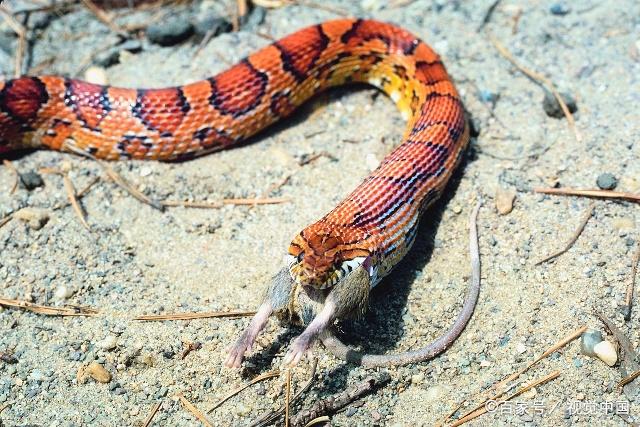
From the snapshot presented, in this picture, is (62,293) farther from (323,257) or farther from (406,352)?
(406,352)

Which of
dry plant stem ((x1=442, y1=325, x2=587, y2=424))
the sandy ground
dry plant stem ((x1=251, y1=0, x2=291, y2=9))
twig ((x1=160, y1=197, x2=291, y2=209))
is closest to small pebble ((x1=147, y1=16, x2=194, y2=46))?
the sandy ground

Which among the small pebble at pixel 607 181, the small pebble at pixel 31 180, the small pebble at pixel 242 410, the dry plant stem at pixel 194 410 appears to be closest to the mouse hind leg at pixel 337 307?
the small pebble at pixel 242 410

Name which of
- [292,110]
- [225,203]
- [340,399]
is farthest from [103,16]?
[340,399]

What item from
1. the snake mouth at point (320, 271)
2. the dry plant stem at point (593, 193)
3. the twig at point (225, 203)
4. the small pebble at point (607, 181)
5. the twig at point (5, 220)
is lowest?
the twig at point (225, 203)

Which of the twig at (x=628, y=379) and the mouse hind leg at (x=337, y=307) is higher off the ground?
the mouse hind leg at (x=337, y=307)

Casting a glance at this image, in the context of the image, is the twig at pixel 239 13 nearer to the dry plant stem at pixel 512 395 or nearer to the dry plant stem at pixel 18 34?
the dry plant stem at pixel 18 34

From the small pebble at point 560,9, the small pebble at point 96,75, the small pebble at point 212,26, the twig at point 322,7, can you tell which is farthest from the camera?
the twig at point 322,7

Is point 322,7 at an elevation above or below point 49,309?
above
